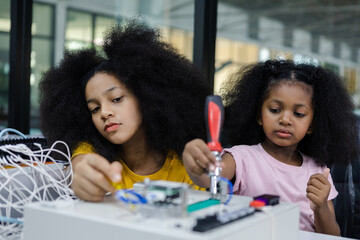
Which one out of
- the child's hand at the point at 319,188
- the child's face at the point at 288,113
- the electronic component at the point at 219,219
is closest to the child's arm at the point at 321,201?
the child's hand at the point at 319,188

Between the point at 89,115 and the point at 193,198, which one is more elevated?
the point at 89,115

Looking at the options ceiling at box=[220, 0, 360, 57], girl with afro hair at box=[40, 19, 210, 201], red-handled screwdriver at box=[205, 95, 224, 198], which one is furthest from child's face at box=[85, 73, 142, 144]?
ceiling at box=[220, 0, 360, 57]

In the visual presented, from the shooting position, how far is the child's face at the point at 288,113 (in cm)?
115

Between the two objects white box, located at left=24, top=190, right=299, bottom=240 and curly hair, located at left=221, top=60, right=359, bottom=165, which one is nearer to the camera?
white box, located at left=24, top=190, right=299, bottom=240

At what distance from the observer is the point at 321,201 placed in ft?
3.22

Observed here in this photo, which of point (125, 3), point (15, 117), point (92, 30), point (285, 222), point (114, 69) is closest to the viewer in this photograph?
point (285, 222)

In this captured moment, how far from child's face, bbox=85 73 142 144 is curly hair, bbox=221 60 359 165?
32cm

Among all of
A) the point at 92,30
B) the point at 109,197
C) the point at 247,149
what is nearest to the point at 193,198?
the point at 109,197

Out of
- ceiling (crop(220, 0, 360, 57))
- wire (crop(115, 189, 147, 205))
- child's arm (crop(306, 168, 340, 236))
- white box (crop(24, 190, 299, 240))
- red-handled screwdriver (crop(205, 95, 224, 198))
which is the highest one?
ceiling (crop(220, 0, 360, 57))

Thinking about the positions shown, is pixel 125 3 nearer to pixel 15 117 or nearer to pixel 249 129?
pixel 15 117

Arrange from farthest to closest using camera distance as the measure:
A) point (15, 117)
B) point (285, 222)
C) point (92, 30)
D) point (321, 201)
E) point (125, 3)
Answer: point (92, 30) → point (125, 3) → point (15, 117) → point (321, 201) → point (285, 222)

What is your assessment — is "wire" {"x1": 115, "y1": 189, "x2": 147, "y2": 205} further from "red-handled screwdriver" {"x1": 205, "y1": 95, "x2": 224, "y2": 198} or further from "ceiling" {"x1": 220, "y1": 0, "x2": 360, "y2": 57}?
"ceiling" {"x1": 220, "y1": 0, "x2": 360, "y2": 57}

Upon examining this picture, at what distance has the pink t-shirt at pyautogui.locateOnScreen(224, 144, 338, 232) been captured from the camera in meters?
1.15

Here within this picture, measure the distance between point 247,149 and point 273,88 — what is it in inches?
6.9
